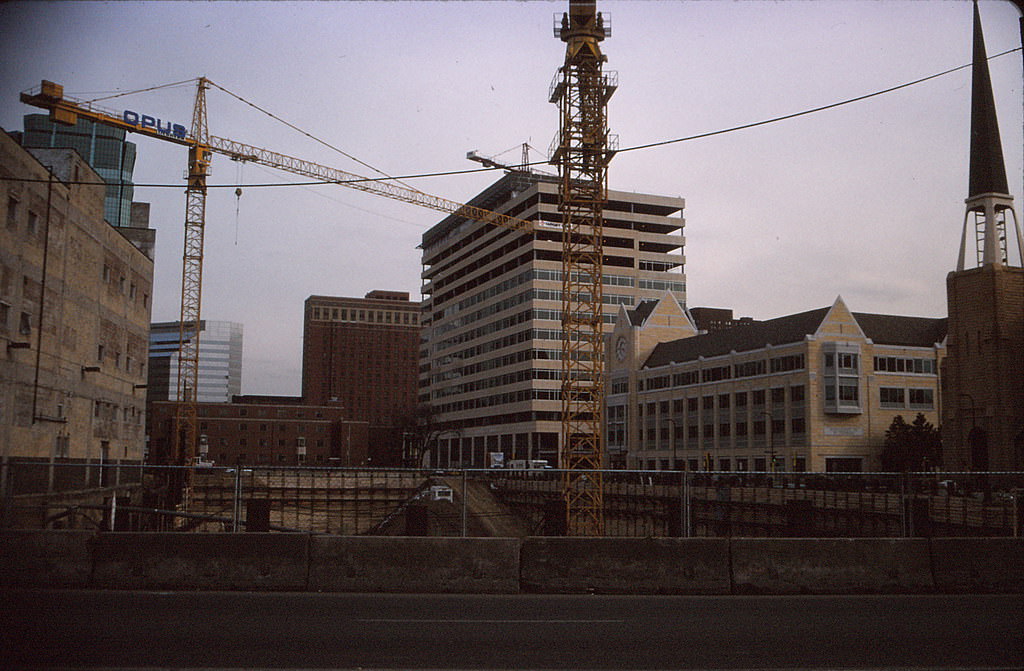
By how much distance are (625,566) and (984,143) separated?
6270 cm

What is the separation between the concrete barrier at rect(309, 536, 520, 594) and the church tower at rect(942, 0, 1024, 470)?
5623 cm

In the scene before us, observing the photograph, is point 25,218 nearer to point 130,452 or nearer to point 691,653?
point 130,452

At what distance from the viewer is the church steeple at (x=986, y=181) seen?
62906 millimetres

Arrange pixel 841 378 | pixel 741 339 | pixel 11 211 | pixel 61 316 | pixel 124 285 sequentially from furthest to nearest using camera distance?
1. pixel 741 339
2. pixel 841 378
3. pixel 124 285
4. pixel 61 316
5. pixel 11 211

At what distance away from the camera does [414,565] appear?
1355 cm

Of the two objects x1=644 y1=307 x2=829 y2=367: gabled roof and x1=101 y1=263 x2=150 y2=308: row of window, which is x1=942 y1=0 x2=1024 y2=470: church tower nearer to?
x1=644 y1=307 x2=829 y2=367: gabled roof

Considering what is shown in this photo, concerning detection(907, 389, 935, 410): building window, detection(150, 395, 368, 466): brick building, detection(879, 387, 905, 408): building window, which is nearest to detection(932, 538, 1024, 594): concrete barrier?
detection(879, 387, 905, 408): building window

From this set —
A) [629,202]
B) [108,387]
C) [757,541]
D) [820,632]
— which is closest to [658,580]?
[757,541]

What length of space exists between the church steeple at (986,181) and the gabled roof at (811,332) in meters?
15.6

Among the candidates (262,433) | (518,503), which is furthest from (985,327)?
(262,433)

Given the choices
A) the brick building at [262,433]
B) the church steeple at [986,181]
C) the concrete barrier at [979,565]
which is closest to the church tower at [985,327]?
the church steeple at [986,181]

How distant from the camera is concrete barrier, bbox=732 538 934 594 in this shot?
45.1 ft

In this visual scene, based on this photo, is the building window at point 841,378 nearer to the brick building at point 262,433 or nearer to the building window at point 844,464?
the building window at point 844,464

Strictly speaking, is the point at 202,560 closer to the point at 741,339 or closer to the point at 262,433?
the point at 741,339
